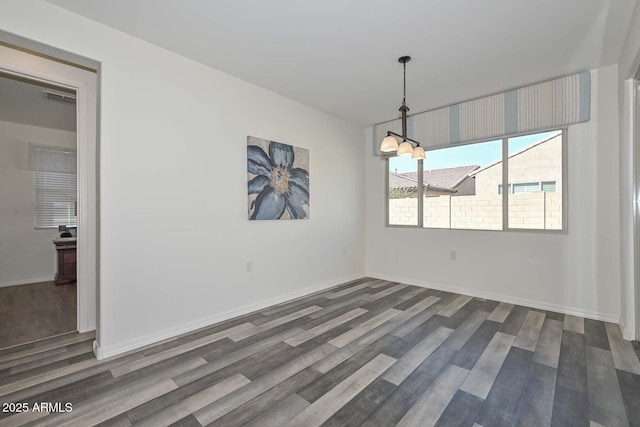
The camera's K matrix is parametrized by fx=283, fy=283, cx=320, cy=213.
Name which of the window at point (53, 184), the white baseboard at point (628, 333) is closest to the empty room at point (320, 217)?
the white baseboard at point (628, 333)

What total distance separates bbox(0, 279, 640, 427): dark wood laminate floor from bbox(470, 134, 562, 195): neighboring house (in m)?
1.67

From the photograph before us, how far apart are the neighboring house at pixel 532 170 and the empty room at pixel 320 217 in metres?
0.03

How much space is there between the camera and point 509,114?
150 inches

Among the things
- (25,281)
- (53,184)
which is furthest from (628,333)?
(53,184)

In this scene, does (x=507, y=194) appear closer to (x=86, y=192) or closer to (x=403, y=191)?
(x=403, y=191)

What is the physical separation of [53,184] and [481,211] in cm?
755

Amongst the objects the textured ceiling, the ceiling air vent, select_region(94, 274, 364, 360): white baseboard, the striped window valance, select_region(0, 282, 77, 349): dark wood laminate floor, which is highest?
the textured ceiling

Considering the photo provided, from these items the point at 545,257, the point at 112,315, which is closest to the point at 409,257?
the point at 545,257

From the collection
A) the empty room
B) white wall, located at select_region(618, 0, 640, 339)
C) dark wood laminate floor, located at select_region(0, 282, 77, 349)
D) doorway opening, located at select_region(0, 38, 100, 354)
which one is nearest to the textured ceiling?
the empty room

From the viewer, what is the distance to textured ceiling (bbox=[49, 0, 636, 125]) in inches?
88.4

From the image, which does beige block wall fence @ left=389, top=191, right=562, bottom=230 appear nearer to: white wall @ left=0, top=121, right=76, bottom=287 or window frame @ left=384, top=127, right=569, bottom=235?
window frame @ left=384, top=127, right=569, bottom=235

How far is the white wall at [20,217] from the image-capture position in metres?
4.91

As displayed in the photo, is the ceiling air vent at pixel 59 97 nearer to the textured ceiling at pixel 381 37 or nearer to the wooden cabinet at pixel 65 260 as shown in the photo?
the textured ceiling at pixel 381 37

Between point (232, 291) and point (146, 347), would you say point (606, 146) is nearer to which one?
point (232, 291)
